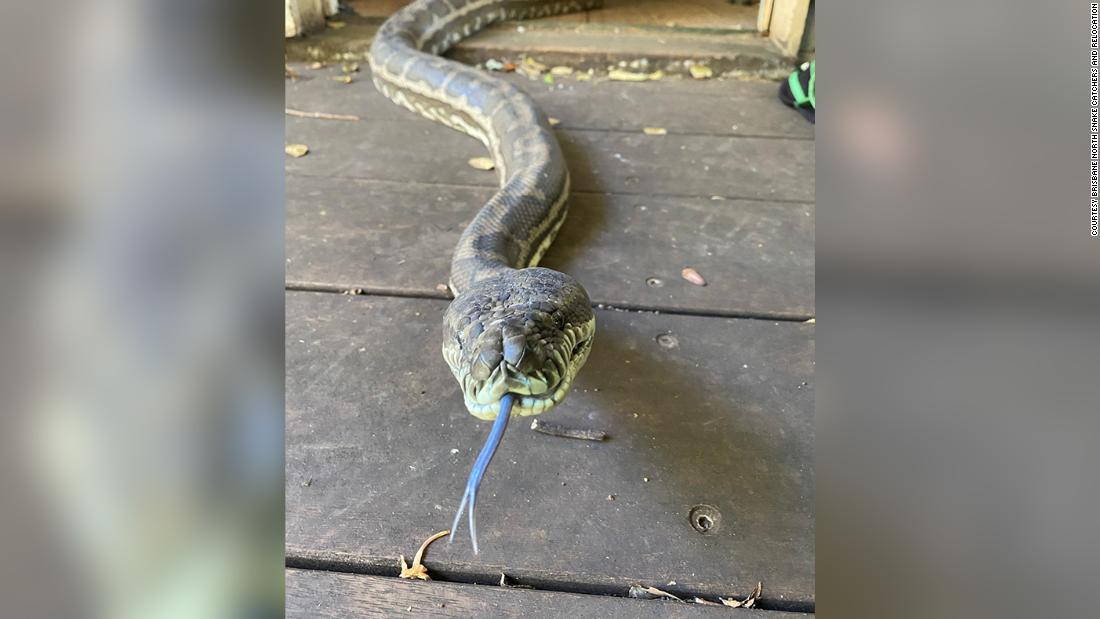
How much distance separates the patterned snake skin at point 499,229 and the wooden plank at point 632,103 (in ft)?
0.77

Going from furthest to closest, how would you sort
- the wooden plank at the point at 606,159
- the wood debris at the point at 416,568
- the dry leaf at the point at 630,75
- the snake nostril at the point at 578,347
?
the dry leaf at the point at 630,75, the wooden plank at the point at 606,159, the snake nostril at the point at 578,347, the wood debris at the point at 416,568

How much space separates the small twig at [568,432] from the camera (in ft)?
5.04

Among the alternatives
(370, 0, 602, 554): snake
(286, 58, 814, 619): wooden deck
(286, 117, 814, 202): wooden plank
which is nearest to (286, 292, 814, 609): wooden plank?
(286, 58, 814, 619): wooden deck

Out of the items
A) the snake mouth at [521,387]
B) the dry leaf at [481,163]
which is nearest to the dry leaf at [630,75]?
the dry leaf at [481,163]

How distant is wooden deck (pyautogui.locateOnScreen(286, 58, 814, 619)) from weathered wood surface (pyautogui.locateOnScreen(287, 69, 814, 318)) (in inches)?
0.4

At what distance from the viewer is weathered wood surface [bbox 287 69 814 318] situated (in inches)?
83.2

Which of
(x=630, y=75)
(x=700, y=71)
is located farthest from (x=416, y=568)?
(x=700, y=71)

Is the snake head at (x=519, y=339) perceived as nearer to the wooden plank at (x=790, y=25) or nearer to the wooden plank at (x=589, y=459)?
the wooden plank at (x=589, y=459)

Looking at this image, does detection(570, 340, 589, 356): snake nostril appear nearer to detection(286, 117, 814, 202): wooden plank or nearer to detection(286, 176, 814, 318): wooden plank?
Answer: detection(286, 176, 814, 318): wooden plank

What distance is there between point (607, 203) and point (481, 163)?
642mm

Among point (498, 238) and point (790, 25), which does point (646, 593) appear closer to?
point (498, 238)
